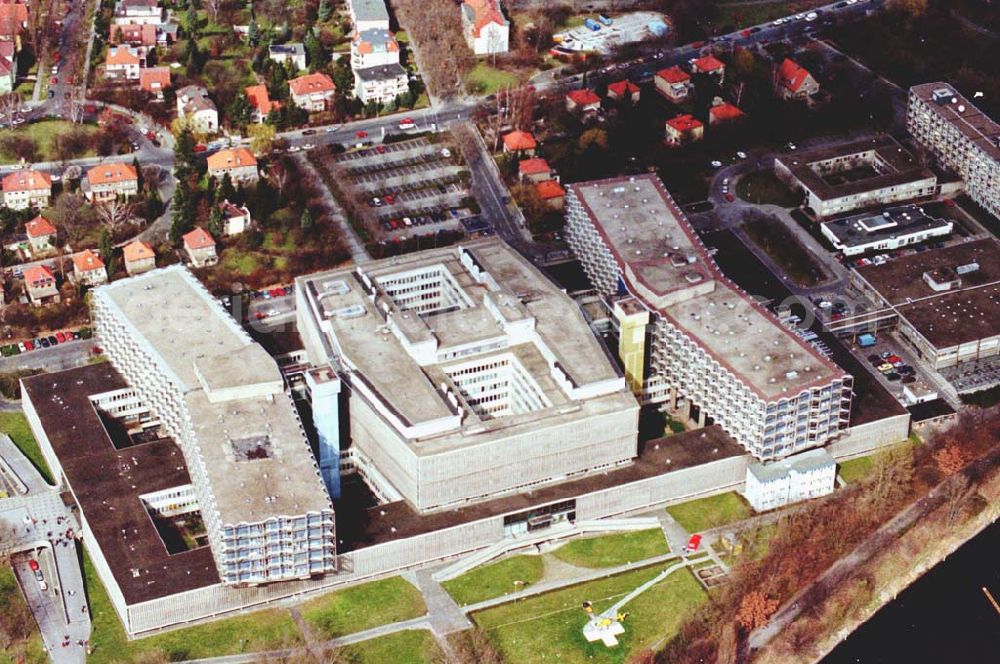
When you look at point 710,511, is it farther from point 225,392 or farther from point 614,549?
point 225,392

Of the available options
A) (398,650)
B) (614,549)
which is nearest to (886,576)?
(614,549)

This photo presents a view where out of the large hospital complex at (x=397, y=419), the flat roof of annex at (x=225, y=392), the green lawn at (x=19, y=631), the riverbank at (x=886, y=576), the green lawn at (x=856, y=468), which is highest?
the flat roof of annex at (x=225, y=392)

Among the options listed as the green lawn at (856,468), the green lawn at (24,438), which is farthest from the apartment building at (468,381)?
the green lawn at (24,438)

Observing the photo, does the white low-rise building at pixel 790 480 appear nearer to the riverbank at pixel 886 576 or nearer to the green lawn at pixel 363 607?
the riverbank at pixel 886 576

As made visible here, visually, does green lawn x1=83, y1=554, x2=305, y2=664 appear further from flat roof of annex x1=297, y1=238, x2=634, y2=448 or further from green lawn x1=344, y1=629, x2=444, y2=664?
flat roof of annex x1=297, y1=238, x2=634, y2=448

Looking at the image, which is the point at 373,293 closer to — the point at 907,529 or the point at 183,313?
the point at 183,313

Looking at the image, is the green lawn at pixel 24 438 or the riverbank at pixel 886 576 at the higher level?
the green lawn at pixel 24 438
